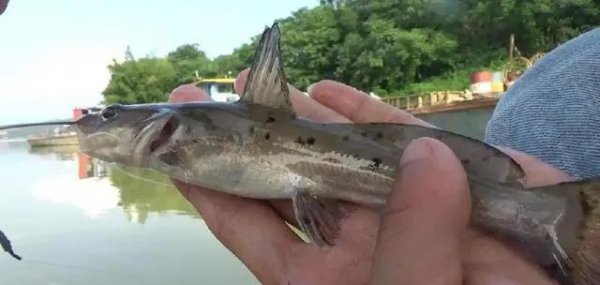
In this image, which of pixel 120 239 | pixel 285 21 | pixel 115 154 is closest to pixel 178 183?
pixel 115 154

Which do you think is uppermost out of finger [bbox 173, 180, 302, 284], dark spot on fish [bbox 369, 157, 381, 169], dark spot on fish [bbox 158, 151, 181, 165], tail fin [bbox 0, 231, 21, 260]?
dark spot on fish [bbox 158, 151, 181, 165]

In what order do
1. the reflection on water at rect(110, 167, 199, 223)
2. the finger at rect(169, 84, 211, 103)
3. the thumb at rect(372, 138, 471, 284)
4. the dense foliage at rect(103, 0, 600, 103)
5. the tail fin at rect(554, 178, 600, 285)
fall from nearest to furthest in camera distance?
the thumb at rect(372, 138, 471, 284) → the tail fin at rect(554, 178, 600, 285) → the finger at rect(169, 84, 211, 103) → the reflection on water at rect(110, 167, 199, 223) → the dense foliage at rect(103, 0, 600, 103)

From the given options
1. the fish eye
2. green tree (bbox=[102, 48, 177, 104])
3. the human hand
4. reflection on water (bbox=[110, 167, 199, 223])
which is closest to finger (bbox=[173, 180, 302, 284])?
the human hand

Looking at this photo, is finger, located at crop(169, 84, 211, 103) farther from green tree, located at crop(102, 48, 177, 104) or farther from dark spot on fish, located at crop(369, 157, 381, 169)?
green tree, located at crop(102, 48, 177, 104)

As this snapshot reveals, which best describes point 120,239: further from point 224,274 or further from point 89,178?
point 89,178

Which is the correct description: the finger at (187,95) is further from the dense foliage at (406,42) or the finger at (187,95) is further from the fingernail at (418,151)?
the dense foliage at (406,42)

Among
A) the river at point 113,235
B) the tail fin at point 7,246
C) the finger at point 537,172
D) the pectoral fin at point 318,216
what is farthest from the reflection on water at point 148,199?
the finger at point 537,172

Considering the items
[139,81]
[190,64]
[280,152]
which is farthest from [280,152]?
[190,64]
